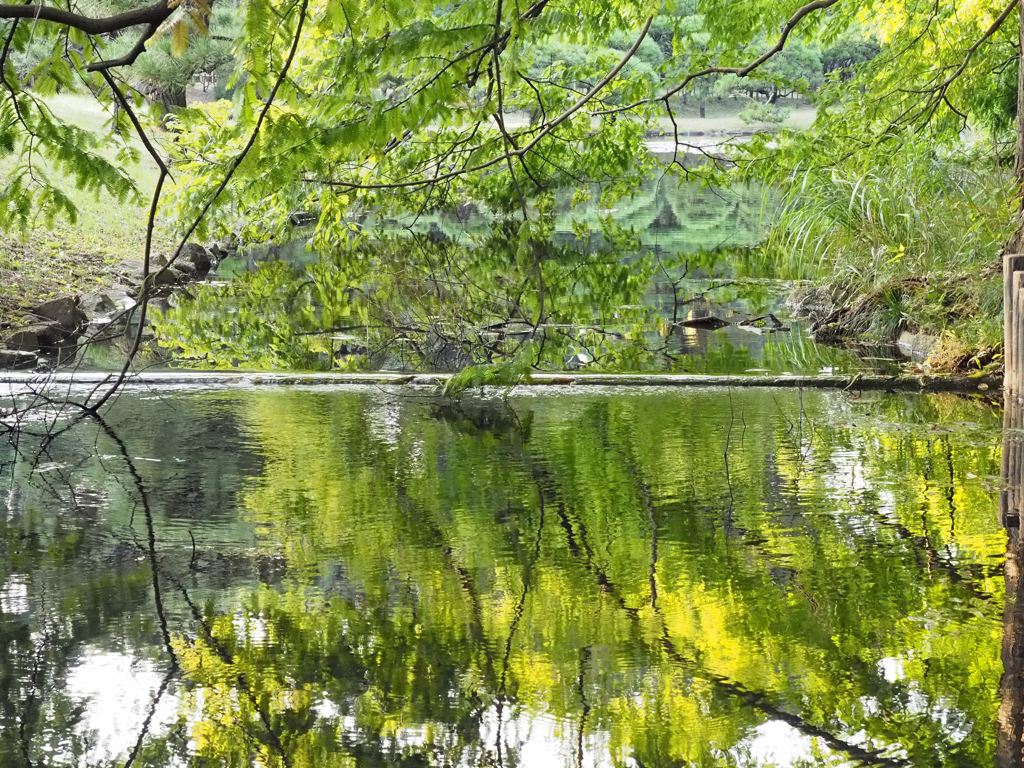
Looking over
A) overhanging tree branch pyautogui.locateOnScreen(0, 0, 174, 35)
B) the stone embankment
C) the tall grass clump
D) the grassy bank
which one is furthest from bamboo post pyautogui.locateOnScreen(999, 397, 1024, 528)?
→ the grassy bank

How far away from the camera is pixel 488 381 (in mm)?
5328

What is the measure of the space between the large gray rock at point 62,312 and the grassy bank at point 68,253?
0.25m

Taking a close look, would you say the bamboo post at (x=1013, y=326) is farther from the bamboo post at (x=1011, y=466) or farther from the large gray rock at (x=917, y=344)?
the large gray rock at (x=917, y=344)

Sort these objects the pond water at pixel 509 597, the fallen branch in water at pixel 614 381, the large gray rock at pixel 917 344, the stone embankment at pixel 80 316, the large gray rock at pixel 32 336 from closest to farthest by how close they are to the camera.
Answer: the pond water at pixel 509 597, the fallen branch in water at pixel 614 381, the stone embankment at pixel 80 316, the large gray rock at pixel 917 344, the large gray rock at pixel 32 336

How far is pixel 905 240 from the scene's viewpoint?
36.6 feet

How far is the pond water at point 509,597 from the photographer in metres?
3.07

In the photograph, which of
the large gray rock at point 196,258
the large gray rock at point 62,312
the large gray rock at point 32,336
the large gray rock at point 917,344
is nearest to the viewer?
the large gray rock at point 917,344

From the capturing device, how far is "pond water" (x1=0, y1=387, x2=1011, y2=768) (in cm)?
307

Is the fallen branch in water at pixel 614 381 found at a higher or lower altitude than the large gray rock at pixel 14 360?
lower

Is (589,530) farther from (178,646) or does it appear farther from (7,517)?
(7,517)

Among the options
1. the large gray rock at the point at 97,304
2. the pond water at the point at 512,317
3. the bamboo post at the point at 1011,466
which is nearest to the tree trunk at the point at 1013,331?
the bamboo post at the point at 1011,466

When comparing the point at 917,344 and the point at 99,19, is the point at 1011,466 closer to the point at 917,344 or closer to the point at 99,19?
the point at 99,19

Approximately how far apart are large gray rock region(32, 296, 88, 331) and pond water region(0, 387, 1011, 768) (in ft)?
17.7

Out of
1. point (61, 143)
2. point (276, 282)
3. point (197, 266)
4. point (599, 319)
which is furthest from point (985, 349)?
point (197, 266)
